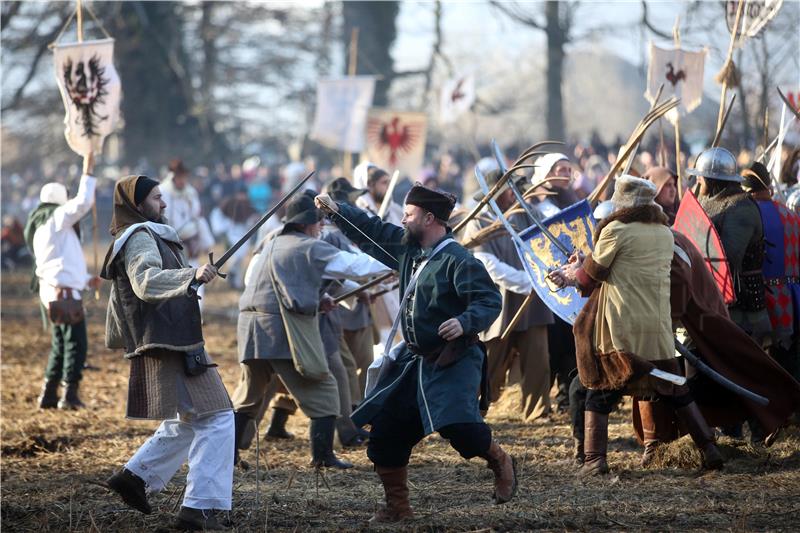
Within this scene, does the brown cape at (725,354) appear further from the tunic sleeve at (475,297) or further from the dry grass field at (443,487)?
the tunic sleeve at (475,297)

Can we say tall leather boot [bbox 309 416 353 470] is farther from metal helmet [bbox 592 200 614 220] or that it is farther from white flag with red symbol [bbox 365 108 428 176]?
white flag with red symbol [bbox 365 108 428 176]

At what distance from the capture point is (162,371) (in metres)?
5.52

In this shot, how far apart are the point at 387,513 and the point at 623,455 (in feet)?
6.96

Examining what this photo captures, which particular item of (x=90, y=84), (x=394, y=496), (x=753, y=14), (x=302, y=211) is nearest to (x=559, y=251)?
(x=302, y=211)

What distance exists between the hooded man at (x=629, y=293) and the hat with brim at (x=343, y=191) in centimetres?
242

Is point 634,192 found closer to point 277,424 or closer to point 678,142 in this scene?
point 678,142

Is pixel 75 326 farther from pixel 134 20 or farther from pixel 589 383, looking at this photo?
pixel 134 20

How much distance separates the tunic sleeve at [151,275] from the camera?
5.24 metres

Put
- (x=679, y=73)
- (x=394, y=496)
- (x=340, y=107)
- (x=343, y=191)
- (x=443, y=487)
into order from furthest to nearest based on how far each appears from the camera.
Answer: (x=340, y=107), (x=679, y=73), (x=343, y=191), (x=443, y=487), (x=394, y=496)

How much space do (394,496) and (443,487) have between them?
94cm

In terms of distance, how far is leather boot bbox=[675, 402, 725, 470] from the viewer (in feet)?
21.4

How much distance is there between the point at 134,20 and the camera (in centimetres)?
3105

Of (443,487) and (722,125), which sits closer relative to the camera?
(443,487)

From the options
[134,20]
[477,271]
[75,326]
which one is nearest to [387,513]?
[477,271]
